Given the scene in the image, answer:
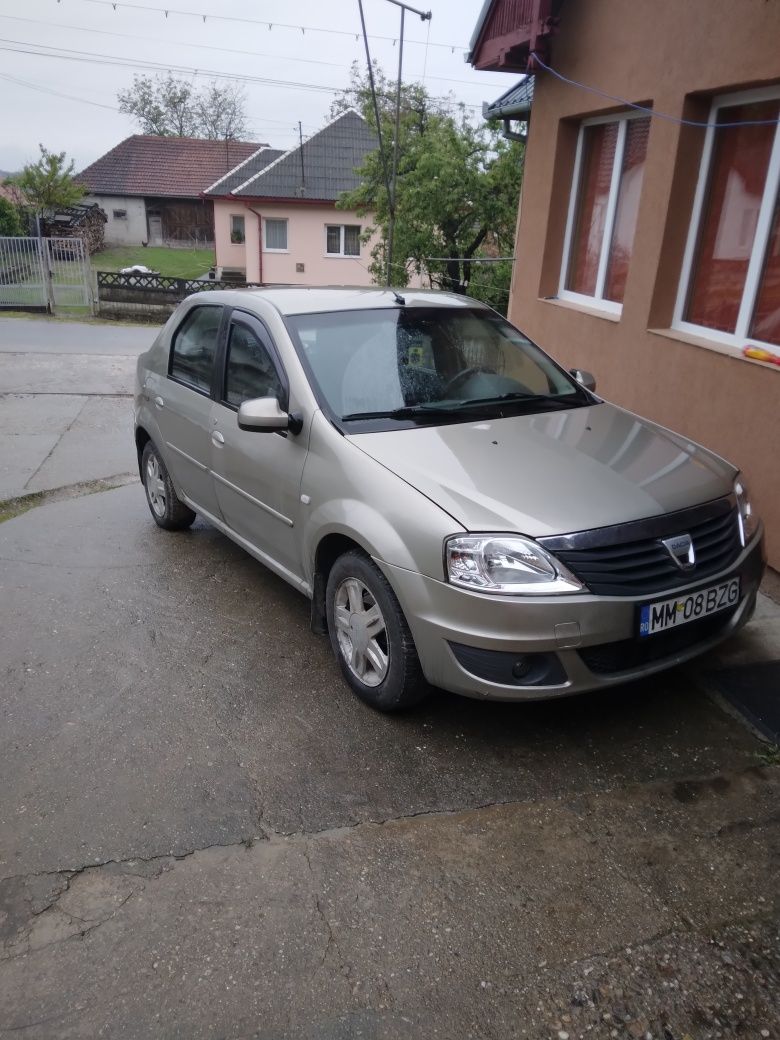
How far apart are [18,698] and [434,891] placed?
7.45 ft

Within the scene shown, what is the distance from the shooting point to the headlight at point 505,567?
10.1 ft

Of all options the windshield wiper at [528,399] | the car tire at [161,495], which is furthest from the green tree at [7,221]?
the windshield wiper at [528,399]

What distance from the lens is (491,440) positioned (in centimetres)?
379

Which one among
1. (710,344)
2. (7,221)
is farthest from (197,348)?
(7,221)

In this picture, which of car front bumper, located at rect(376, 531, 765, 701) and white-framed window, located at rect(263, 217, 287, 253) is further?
white-framed window, located at rect(263, 217, 287, 253)

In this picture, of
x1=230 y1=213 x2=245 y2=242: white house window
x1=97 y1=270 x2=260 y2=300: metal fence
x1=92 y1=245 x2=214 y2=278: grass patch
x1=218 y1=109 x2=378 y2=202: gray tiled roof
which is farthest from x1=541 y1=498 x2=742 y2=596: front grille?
x1=92 y1=245 x2=214 y2=278: grass patch

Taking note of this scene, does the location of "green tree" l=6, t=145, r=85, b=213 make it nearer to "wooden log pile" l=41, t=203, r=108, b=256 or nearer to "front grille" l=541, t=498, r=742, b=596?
"wooden log pile" l=41, t=203, r=108, b=256

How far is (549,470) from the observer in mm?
3514

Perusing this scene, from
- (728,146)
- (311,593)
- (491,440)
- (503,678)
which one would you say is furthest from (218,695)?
(728,146)

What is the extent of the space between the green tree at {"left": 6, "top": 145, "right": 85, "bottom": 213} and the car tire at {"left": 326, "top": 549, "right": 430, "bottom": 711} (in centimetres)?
4102

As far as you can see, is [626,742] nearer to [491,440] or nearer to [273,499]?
[491,440]

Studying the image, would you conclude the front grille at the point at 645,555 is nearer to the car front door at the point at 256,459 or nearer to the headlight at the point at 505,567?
the headlight at the point at 505,567

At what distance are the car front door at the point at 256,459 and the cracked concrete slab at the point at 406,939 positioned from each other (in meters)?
1.69

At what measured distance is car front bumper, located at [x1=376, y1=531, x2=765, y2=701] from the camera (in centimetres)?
307
